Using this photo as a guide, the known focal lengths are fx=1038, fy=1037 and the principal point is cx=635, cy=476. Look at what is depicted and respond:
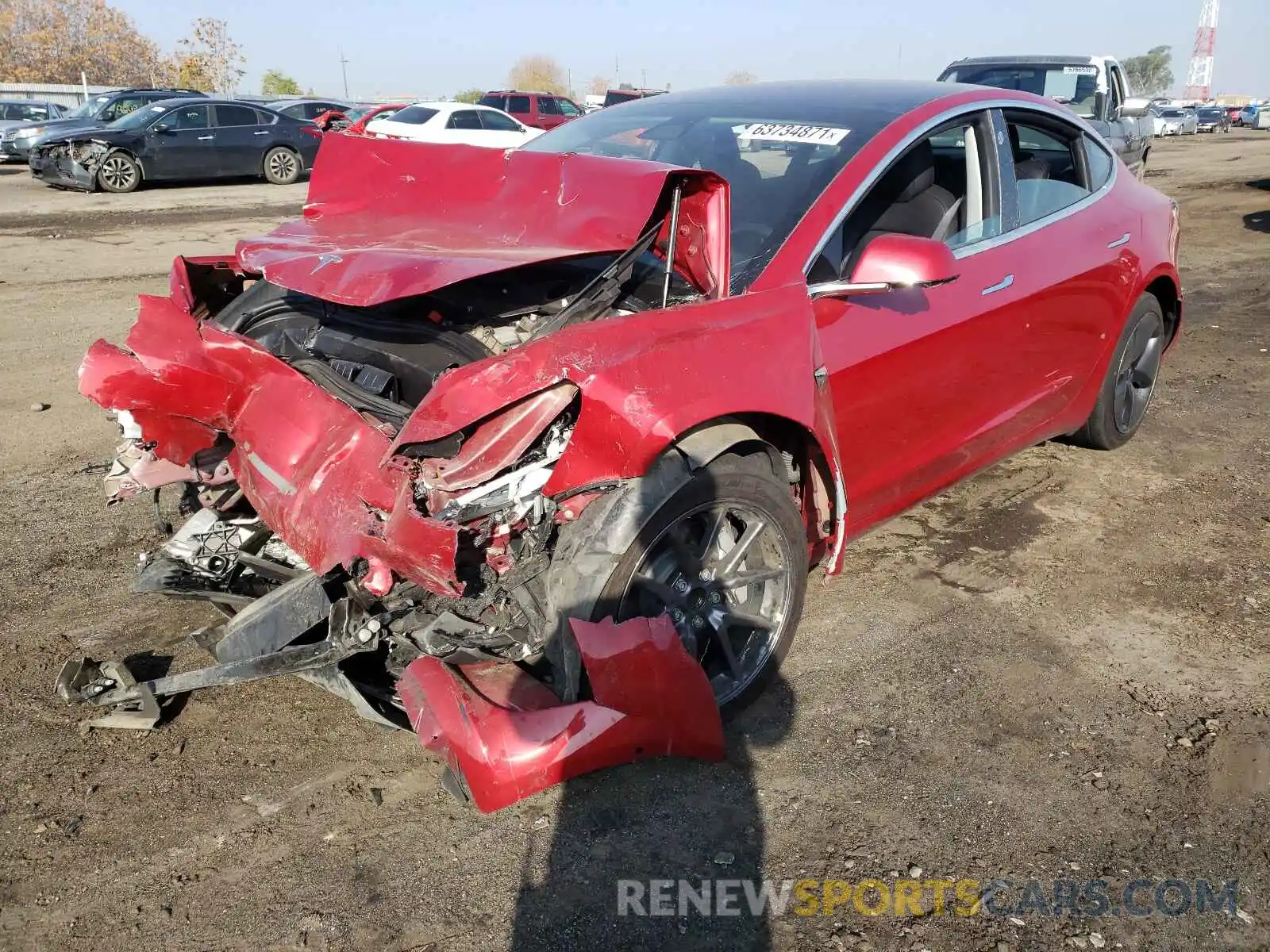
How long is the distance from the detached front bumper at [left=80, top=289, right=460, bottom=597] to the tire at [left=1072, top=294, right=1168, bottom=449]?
11.6 ft

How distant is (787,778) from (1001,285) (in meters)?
1.98

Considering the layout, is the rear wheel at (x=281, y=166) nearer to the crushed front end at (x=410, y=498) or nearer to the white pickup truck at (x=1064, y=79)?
the white pickup truck at (x=1064, y=79)

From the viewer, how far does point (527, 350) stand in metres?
2.51

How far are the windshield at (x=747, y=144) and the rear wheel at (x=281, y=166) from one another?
16368 mm

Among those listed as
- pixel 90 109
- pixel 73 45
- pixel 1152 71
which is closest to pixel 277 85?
pixel 73 45

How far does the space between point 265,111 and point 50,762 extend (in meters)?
18.4

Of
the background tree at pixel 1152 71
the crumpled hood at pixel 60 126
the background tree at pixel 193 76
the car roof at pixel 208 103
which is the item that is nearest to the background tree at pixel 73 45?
the background tree at pixel 193 76

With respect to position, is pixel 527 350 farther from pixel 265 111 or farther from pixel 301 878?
pixel 265 111

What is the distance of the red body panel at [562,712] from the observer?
2.46 meters

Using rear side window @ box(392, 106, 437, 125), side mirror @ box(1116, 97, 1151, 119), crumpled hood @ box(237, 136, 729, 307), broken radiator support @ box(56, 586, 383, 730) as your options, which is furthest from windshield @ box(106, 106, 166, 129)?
broken radiator support @ box(56, 586, 383, 730)

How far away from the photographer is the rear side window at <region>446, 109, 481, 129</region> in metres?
19.5

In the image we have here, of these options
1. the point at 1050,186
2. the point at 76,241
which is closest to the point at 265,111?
the point at 76,241

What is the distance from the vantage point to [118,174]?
16844 millimetres

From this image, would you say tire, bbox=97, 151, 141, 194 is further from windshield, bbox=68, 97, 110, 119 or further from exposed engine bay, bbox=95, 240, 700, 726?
exposed engine bay, bbox=95, 240, 700, 726
